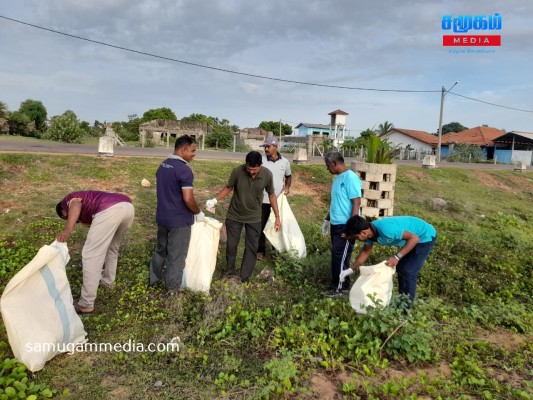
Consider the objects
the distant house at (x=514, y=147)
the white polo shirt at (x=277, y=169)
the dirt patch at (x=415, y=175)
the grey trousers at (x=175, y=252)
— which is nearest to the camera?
the grey trousers at (x=175, y=252)

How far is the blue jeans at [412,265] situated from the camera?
11.7ft

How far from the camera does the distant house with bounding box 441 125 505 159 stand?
37.9 meters

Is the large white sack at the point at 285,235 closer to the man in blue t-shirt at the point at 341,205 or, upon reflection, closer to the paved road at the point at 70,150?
the man in blue t-shirt at the point at 341,205

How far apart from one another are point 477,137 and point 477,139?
60cm

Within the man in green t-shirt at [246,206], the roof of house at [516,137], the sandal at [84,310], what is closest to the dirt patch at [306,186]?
the man in green t-shirt at [246,206]

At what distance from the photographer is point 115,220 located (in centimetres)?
351

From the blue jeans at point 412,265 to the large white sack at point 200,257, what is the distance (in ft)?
5.94

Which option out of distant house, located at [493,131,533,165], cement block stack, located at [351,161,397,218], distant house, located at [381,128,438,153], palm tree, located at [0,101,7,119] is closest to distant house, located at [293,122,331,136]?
distant house, located at [381,128,438,153]

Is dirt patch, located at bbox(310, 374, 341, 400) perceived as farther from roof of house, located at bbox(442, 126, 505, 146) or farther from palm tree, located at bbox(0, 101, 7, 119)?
roof of house, located at bbox(442, 126, 505, 146)

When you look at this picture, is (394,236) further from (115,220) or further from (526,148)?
(526,148)

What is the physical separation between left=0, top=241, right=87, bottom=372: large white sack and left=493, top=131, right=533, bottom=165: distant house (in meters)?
39.3

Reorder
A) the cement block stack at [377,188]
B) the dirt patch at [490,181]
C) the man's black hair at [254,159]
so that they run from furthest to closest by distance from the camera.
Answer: the dirt patch at [490,181]
the cement block stack at [377,188]
the man's black hair at [254,159]

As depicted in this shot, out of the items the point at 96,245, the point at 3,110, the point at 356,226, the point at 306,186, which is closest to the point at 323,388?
the point at 356,226

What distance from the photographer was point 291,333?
10.2 feet
